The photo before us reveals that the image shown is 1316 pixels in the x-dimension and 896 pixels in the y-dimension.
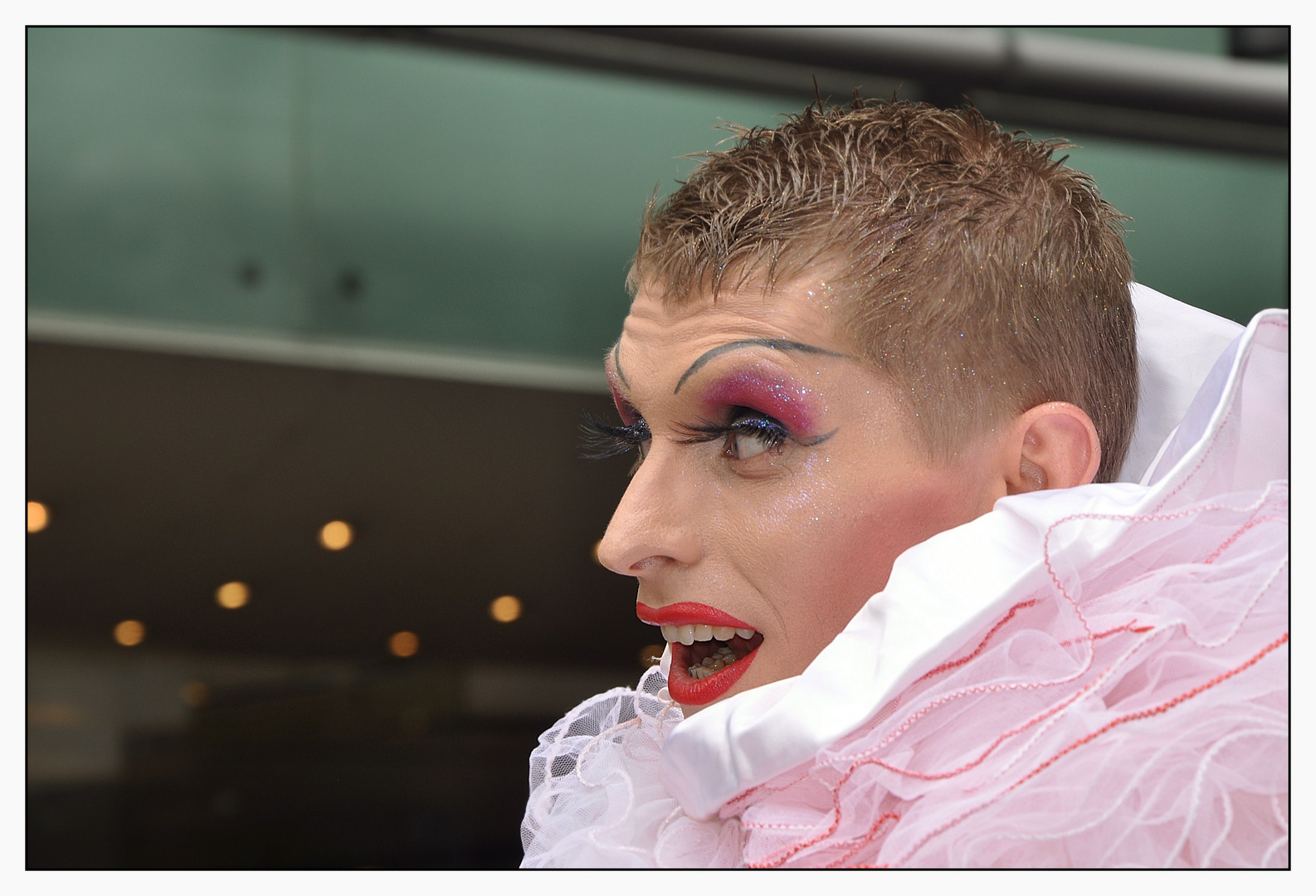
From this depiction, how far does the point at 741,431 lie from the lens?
995mm

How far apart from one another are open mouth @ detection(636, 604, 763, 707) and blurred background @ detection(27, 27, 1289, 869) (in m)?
0.83

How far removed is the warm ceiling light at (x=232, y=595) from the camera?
183 cm

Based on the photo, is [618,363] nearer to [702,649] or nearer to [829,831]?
[702,649]

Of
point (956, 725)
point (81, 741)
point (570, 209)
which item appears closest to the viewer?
point (956, 725)

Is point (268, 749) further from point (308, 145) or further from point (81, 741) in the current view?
point (308, 145)

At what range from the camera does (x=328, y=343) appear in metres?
1.96

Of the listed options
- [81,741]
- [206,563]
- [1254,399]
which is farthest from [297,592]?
[1254,399]

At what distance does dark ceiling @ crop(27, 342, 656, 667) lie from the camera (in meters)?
1.74

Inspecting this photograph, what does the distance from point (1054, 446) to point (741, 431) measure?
0.92 feet

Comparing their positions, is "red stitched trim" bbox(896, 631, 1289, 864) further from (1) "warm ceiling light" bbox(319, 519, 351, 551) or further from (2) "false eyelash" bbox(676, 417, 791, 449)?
(1) "warm ceiling light" bbox(319, 519, 351, 551)

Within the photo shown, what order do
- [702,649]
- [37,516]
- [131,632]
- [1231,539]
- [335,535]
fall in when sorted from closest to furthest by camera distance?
1. [1231,539]
2. [702,649]
3. [37,516]
4. [131,632]
5. [335,535]

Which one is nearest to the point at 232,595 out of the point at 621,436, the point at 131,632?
the point at 131,632
